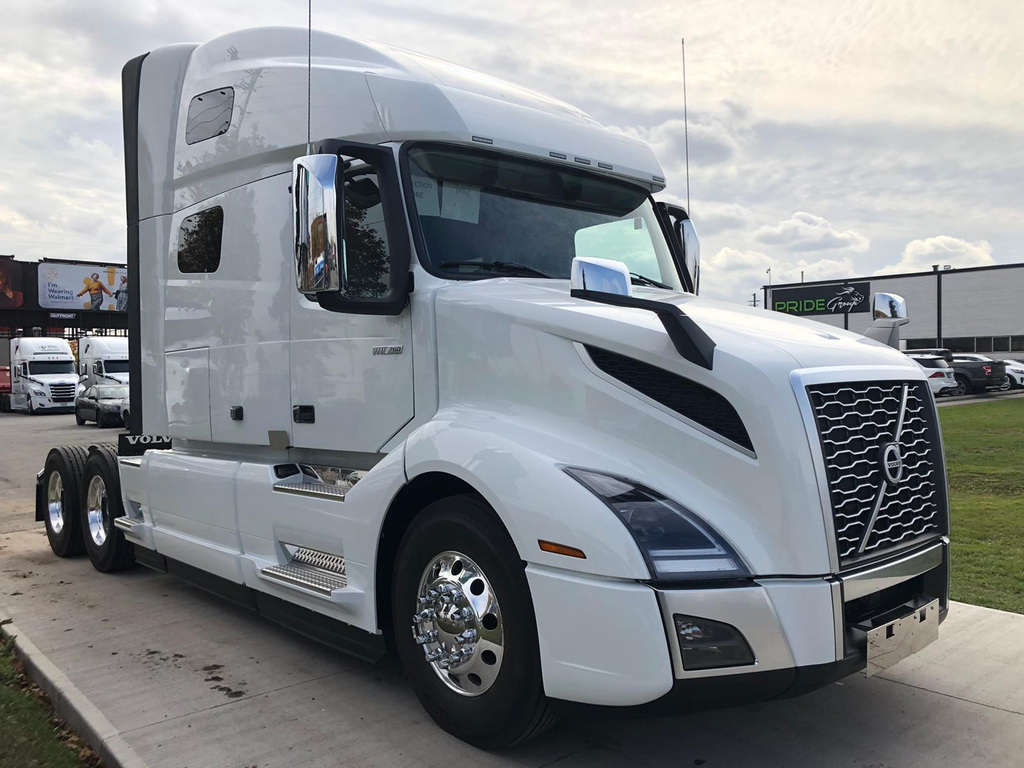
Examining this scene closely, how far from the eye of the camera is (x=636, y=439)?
3225 mm

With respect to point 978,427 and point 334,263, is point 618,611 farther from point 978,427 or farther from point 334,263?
point 978,427

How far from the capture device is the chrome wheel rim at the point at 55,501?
7.70 metres

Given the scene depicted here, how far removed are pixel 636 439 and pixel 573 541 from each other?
1.51 ft

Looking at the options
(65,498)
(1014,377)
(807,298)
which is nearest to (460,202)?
(65,498)

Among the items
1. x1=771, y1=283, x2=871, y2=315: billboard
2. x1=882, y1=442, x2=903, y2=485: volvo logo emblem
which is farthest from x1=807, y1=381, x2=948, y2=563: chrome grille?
x1=771, y1=283, x2=871, y2=315: billboard

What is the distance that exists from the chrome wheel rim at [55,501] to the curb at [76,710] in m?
2.76

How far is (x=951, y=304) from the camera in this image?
1996 inches

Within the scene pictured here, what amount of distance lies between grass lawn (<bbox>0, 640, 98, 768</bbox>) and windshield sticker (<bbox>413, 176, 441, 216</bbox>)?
2.85 metres

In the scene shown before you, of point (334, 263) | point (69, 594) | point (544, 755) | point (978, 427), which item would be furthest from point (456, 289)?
point (978, 427)

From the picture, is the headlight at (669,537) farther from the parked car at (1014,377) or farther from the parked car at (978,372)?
the parked car at (1014,377)

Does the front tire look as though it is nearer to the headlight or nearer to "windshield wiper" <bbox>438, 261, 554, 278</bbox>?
the headlight

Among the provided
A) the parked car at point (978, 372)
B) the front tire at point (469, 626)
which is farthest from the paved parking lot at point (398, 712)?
the parked car at point (978, 372)

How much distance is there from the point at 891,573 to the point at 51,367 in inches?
1463

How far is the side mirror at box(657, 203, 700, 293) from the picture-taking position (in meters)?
5.25
